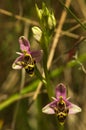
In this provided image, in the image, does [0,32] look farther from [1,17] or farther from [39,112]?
[39,112]

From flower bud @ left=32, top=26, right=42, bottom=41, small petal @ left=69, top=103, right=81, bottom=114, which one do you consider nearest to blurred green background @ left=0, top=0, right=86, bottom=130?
small petal @ left=69, top=103, right=81, bottom=114

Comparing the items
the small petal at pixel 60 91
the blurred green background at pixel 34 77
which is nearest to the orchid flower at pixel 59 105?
the small petal at pixel 60 91

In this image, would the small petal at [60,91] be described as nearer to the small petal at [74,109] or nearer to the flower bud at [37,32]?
the small petal at [74,109]

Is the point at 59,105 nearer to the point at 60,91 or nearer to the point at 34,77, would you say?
the point at 60,91

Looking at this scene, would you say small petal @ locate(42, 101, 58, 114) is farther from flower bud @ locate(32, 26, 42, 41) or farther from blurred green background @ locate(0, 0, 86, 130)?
blurred green background @ locate(0, 0, 86, 130)

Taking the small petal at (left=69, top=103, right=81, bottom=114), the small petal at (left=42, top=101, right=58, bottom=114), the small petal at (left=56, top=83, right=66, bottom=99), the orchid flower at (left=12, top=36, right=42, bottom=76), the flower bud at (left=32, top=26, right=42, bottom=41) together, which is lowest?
the small petal at (left=69, top=103, right=81, bottom=114)

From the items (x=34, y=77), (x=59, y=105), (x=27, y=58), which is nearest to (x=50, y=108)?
(x=59, y=105)

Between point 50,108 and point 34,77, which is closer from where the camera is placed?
point 50,108

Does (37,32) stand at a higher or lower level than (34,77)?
higher

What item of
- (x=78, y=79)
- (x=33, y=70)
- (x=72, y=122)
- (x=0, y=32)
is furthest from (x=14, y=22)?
(x=33, y=70)

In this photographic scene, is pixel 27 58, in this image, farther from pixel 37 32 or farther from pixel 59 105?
pixel 59 105

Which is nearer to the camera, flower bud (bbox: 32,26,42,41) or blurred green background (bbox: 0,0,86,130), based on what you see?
flower bud (bbox: 32,26,42,41)
